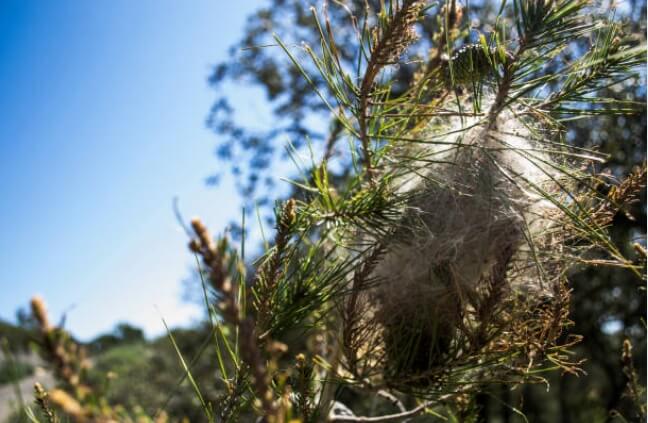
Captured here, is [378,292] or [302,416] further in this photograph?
[378,292]

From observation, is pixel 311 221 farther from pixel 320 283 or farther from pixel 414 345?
pixel 414 345

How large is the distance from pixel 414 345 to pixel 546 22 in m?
0.35

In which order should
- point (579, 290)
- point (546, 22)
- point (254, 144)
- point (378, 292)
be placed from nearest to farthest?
point (546, 22), point (378, 292), point (579, 290), point (254, 144)

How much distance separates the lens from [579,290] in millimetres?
3213

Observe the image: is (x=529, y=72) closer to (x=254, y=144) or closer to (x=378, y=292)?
(x=378, y=292)

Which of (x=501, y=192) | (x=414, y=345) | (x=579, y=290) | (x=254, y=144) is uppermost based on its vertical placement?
(x=254, y=144)

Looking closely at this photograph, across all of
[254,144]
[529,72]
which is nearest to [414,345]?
[529,72]

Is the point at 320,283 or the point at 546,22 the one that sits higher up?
the point at 546,22

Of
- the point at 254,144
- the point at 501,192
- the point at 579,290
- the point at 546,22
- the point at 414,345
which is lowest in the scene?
the point at 579,290

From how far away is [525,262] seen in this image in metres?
0.58

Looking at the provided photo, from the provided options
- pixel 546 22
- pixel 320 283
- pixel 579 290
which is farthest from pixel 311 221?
pixel 579 290

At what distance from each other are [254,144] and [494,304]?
4.45m

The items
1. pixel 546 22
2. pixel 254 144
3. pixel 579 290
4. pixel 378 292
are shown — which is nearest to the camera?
pixel 546 22

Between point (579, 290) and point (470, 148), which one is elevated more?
point (470, 148)
